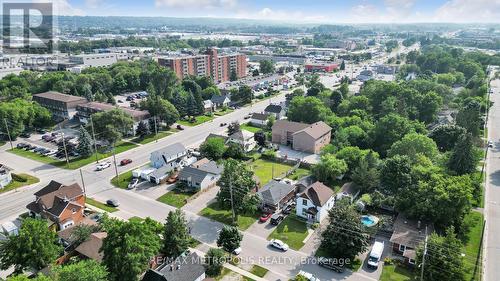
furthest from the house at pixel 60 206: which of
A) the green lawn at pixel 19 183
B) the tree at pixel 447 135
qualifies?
the tree at pixel 447 135

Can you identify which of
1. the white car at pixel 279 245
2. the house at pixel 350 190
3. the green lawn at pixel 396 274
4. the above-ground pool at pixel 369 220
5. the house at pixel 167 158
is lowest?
the green lawn at pixel 396 274

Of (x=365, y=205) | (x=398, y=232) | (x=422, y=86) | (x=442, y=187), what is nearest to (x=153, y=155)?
(x=365, y=205)

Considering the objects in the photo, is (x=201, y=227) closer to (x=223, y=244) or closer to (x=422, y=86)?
(x=223, y=244)

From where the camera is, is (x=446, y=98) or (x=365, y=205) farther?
(x=446, y=98)

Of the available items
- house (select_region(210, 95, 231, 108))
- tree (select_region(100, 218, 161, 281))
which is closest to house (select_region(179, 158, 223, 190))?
tree (select_region(100, 218, 161, 281))

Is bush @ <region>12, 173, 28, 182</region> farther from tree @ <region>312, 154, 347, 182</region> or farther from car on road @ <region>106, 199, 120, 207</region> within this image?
tree @ <region>312, 154, 347, 182</region>

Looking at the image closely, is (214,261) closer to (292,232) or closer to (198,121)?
(292,232)

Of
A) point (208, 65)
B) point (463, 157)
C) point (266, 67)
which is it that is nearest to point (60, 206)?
point (463, 157)

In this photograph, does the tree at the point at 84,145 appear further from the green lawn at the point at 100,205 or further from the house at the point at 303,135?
the house at the point at 303,135
